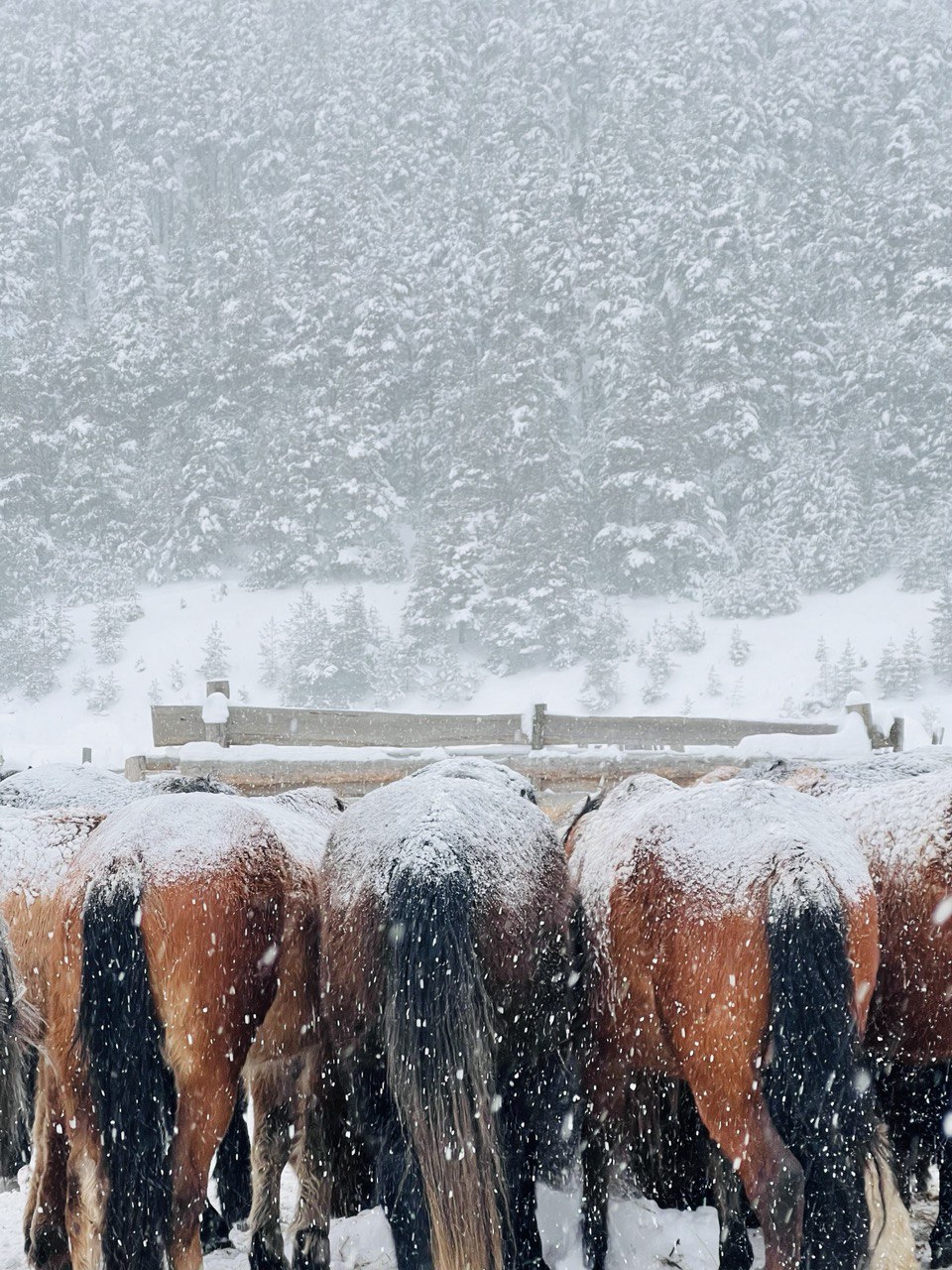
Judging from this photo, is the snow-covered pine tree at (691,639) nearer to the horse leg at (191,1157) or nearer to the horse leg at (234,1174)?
the horse leg at (234,1174)

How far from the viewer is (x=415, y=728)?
8414 mm

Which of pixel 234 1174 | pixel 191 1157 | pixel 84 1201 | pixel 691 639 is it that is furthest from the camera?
pixel 691 639

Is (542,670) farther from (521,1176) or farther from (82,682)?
(521,1176)

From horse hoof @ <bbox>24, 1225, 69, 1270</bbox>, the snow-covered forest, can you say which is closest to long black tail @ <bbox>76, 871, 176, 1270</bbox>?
horse hoof @ <bbox>24, 1225, 69, 1270</bbox>

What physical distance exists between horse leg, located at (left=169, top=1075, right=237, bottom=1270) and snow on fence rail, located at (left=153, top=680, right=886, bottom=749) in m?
5.49

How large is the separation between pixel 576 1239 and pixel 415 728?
5328 mm

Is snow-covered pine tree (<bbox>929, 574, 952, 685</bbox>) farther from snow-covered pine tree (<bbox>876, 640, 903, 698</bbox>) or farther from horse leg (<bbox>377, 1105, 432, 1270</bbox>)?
horse leg (<bbox>377, 1105, 432, 1270</bbox>)

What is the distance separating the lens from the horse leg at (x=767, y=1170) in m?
2.24

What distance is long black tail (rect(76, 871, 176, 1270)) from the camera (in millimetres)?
2406

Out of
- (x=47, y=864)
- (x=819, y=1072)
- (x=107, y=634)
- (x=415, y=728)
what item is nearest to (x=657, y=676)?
(x=107, y=634)

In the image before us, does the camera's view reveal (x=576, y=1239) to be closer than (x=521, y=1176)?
No

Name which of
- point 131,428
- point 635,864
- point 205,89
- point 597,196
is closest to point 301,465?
point 131,428

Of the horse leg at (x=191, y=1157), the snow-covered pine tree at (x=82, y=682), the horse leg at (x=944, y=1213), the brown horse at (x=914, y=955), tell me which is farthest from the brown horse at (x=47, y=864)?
the snow-covered pine tree at (x=82, y=682)

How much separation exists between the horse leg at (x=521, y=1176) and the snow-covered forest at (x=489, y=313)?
78.4ft
